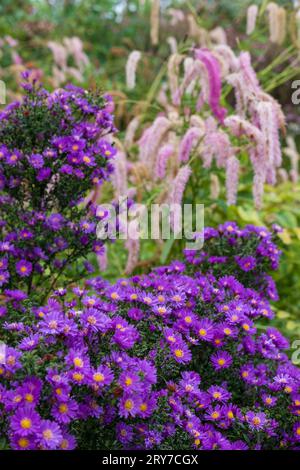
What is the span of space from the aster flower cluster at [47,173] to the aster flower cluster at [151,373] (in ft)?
0.68

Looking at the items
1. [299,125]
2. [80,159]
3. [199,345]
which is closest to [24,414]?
[199,345]

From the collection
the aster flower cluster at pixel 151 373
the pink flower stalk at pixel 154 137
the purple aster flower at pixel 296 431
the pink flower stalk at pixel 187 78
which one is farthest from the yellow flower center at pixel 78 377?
the pink flower stalk at pixel 187 78

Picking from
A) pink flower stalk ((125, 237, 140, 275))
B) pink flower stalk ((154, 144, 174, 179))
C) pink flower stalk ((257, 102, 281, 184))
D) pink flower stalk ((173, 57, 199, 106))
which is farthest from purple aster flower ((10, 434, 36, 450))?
pink flower stalk ((173, 57, 199, 106))

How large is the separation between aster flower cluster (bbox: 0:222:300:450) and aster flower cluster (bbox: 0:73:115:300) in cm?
21

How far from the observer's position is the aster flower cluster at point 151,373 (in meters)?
1.22

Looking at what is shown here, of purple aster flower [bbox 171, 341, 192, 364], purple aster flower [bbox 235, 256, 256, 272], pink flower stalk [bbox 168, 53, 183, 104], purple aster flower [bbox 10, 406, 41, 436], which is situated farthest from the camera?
pink flower stalk [bbox 168, 53, 183, 104]

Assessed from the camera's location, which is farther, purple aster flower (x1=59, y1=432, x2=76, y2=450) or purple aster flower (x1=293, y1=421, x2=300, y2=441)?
purple aster flower (x1=293, y1=421, x2=300, y2=441)

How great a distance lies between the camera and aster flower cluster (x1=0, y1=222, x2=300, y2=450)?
1224 mm

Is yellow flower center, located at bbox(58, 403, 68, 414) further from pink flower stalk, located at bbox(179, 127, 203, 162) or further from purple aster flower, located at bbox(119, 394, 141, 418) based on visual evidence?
pink flower stalk, located at bbox(179, 127, 203, 162)

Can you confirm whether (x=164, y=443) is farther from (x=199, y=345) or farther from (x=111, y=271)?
(x=111, y=271)

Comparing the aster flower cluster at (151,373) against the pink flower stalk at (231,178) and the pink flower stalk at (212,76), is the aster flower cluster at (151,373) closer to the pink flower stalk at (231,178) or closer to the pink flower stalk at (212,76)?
the pink flower stalk at (231,178)

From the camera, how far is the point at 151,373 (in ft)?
4.42

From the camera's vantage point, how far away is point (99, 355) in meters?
1.36

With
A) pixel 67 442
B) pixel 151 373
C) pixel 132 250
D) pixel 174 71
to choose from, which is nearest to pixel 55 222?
pixel 132 250
